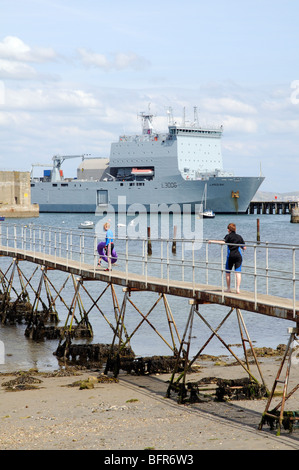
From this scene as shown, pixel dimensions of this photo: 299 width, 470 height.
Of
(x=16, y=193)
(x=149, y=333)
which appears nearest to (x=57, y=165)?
(x=16, y=193)

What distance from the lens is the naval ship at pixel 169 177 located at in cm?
9719

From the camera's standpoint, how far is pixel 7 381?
1437cm

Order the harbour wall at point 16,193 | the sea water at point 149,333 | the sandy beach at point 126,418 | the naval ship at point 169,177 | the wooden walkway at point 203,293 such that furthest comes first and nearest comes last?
the harbour wall at point 16,193
the naval ship at point 169,177
the sea water at point 149,333
the wooden walkway at point 203,293
the sandy beach at point 126,418

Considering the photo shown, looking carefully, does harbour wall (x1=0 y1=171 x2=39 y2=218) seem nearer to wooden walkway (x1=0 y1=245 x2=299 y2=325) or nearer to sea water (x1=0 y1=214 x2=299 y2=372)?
sea water (x1=0 y1=214 x2=299 y2=372)

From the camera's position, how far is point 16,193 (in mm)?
104500

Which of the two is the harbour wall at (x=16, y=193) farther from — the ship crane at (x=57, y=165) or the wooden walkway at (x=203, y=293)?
the wooden walkway at (x=203, y=293)

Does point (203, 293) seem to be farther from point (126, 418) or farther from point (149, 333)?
point (149, 333)

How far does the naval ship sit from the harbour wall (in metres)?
7.88

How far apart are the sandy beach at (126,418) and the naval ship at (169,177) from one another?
82272 millimetres

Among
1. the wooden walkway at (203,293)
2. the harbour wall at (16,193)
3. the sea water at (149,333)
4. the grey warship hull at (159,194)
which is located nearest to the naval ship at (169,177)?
the grey warship hull at (159,194)

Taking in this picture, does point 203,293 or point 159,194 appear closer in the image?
point 203,293

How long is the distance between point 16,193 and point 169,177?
77.2 feet
